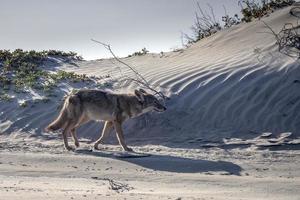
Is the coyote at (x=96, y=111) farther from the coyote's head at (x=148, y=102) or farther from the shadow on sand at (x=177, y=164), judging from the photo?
the shadow on sand at (x=177, y=164)

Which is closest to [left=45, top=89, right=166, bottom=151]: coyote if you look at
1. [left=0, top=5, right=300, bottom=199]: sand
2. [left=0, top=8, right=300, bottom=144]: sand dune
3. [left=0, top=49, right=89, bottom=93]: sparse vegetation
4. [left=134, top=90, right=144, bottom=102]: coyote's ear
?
[left=134, top=90, right=144, bottom=102]: coyote's ear

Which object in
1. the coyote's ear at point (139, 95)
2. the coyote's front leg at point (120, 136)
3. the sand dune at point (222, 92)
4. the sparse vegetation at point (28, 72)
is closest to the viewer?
the coyote's front leg at point (120, 136)

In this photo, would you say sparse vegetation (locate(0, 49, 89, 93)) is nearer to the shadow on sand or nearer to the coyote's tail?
the coyote's tail

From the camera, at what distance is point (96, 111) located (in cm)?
1200

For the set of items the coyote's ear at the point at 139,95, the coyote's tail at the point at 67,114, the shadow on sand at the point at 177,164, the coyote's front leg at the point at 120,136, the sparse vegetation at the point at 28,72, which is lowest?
the shadow on sand at the point at 177,164

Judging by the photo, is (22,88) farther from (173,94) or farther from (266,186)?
(266,186)

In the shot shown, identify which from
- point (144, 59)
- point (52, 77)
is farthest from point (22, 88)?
point (144, 59)

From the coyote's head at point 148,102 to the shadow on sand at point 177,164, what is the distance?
6.74 ft

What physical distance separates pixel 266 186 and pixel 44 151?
15.2 feet

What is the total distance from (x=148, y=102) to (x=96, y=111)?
1.18 meters

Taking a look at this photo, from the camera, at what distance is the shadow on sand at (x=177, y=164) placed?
371 inches

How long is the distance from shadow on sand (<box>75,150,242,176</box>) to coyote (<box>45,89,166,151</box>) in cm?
118

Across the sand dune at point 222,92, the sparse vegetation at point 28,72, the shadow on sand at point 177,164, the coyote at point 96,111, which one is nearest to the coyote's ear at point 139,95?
the coyote at point 96,111

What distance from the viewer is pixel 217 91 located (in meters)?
13.8
